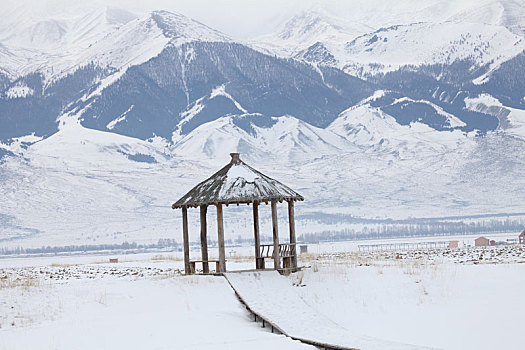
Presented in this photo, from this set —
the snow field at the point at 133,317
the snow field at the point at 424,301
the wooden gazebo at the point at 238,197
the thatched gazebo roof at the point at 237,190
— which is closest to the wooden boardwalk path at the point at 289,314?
the snow field at the point at 133,317

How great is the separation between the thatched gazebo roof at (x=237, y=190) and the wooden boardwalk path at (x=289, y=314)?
2.22 m

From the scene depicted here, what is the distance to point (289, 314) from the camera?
2475 cm

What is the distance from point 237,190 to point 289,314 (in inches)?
225

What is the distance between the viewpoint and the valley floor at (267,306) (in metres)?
21.8

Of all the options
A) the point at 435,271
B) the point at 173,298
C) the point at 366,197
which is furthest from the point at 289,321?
the point at 366,197

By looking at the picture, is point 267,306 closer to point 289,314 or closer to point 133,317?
point 289,314

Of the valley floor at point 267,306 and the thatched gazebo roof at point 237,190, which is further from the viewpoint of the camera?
the thatched gazebo roof at point 237,190

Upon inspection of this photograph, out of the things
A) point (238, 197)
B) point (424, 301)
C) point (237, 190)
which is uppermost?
point (237, 190)

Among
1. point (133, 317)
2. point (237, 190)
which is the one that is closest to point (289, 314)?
point (133, 317)

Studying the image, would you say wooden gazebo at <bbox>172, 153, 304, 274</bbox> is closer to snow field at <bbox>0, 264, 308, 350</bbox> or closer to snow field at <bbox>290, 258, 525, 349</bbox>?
snow field at <bbox>290, 258, 525, 349</bbox>

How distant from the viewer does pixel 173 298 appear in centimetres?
2597

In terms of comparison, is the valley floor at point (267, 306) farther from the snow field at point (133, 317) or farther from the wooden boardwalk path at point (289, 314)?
the wooden boardwalk path at point (289, 314)

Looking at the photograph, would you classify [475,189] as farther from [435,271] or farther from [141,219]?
[435,271]

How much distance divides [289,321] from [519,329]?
5569mm
